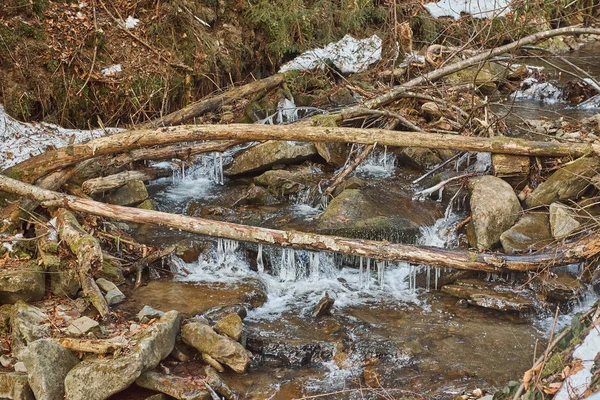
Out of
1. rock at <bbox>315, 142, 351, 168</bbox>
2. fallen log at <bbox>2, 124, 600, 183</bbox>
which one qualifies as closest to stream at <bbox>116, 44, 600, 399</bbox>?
rock at <bbox>315, 142, 351, 168</bbox>

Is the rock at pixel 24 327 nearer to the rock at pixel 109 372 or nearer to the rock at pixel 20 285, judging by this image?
the rock at pixel 20 285

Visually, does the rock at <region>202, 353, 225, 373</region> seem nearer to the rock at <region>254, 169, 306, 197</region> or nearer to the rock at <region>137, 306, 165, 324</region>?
the rock at <region>137, 306, 165, 324</region>

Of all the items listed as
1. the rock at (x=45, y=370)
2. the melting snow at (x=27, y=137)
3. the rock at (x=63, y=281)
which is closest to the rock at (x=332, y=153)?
the melting snow at (x=27, y=137)

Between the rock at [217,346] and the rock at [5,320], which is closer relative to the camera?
the rock at [217,346]

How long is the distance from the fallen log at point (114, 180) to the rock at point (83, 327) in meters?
2.67

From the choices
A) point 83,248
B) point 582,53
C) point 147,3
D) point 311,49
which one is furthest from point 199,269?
point 582,53

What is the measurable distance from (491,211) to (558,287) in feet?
4.07

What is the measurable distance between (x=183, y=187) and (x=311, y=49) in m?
4.66

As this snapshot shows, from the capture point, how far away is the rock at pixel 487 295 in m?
6.13

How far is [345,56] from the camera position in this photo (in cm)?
1220

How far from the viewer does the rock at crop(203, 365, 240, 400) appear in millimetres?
4777

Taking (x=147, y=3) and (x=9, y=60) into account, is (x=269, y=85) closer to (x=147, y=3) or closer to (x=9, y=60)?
(x=147, y=3)

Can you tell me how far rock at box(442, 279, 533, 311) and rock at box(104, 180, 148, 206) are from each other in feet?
13.4

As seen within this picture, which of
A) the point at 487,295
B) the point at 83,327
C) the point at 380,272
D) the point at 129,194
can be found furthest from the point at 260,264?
the point at 487,295
